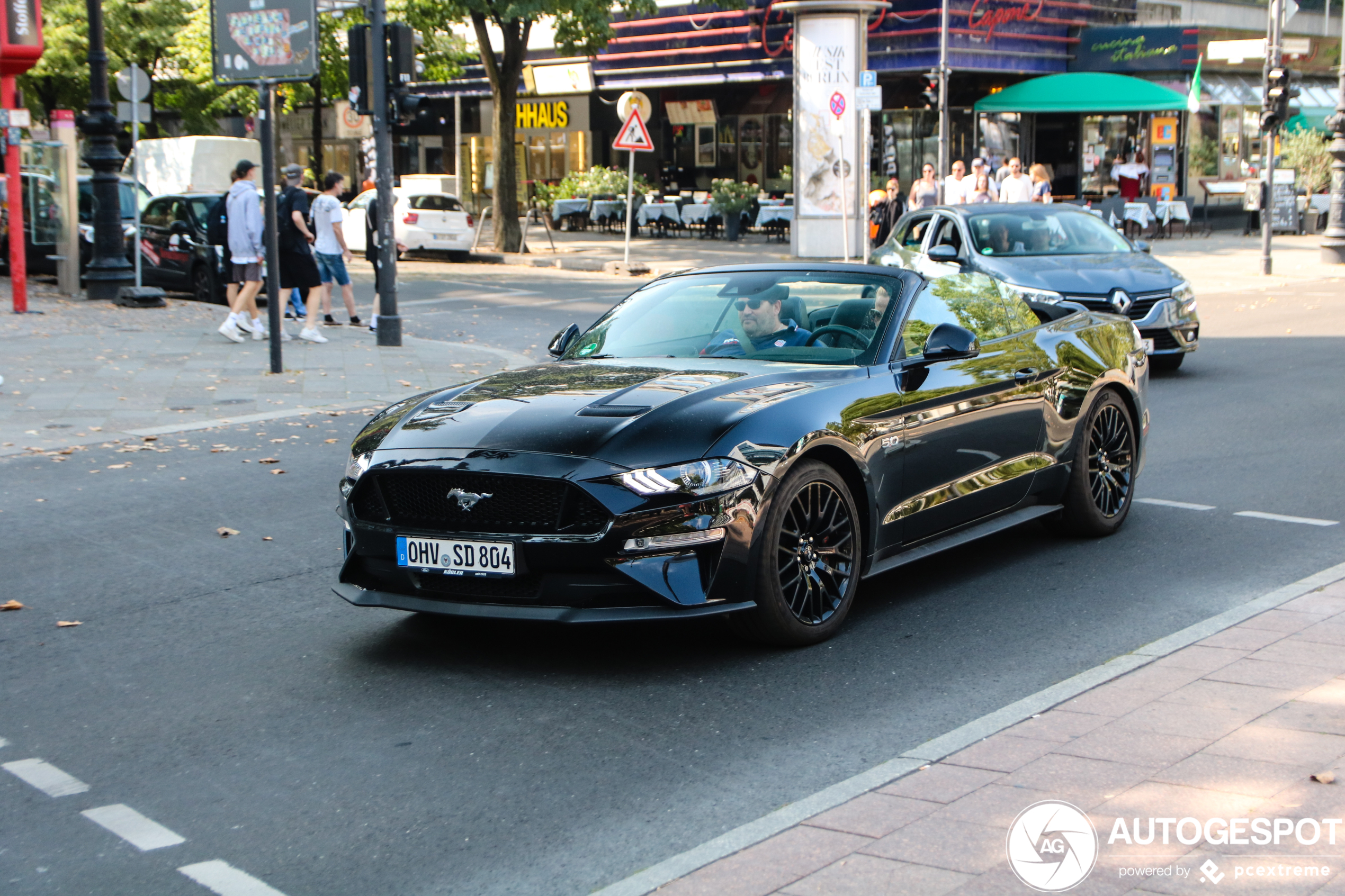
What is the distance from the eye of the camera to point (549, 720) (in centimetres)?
471

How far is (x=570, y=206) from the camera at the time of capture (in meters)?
38.1

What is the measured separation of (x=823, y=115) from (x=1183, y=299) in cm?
1498

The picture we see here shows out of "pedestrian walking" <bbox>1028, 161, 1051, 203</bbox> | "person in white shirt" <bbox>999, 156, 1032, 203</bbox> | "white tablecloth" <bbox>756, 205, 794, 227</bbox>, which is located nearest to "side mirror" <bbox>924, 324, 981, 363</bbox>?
"person in white shirt" <bbox>999, 156, 1032, 203</bbox>

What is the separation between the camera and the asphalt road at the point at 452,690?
3.82 metres

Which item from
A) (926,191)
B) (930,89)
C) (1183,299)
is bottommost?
(1183,299)

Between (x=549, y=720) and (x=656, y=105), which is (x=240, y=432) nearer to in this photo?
(x=549, y=720)

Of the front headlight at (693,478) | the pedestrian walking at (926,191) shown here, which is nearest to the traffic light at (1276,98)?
the pedestrian walking at (926,191)

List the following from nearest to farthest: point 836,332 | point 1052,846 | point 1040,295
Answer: point 1052,846
point 836,332
point 1040,295

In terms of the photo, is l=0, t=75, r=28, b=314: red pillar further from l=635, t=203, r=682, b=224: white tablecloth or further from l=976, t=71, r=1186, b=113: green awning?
l=976, t=71, r=1186, b=113: green awning

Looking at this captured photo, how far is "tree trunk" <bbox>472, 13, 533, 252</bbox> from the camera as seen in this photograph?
30406 mm

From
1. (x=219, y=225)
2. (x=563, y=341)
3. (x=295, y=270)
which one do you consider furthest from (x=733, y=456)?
(x=219, y=225)

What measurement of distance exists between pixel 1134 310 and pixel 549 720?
980cm

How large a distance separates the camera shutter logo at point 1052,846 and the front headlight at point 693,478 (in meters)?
1.64

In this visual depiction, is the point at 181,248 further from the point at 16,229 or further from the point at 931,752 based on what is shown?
the point at 931,752
